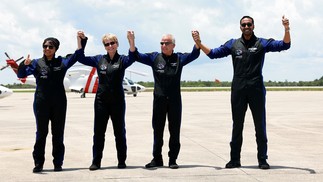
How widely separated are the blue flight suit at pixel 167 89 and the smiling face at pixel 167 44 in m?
0.11

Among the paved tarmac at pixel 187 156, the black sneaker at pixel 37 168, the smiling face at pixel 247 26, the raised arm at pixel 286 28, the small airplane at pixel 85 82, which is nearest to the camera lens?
the paved tarmac at pixel 187 156

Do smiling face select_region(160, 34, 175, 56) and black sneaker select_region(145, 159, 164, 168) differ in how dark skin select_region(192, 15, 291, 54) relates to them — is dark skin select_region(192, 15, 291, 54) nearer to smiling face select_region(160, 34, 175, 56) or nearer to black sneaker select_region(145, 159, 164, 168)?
smiling face select_region(160, 34, 175, 56)

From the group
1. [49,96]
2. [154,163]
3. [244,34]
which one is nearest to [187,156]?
[154,163]

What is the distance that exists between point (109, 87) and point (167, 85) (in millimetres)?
907

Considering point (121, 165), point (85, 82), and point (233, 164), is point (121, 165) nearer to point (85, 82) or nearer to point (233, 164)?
point (233, 164)

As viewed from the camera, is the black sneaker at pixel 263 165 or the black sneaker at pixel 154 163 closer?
the black sneaker at pixel 263 165

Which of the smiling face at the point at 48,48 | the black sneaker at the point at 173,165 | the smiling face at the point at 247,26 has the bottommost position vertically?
the black sneaker at the point at 173,165

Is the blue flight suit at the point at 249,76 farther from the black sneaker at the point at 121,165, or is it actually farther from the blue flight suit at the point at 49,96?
the blue flight suit at the point at 49,96

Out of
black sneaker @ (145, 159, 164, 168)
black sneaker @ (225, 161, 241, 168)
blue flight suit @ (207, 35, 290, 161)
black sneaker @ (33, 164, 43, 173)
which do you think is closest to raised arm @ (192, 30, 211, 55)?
blue flight suit @ (207, 35, 290, 161)

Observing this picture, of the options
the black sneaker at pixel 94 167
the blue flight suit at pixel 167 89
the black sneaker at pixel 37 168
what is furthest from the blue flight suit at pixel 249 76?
the black sneaker at pixel 37 168

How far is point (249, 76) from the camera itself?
23.4 ft

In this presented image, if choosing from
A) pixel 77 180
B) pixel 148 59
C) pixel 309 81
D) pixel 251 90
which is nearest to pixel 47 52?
pixel 148 59

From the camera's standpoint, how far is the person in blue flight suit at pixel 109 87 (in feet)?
23.1

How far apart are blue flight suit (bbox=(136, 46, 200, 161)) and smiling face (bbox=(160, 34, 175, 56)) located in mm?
108
